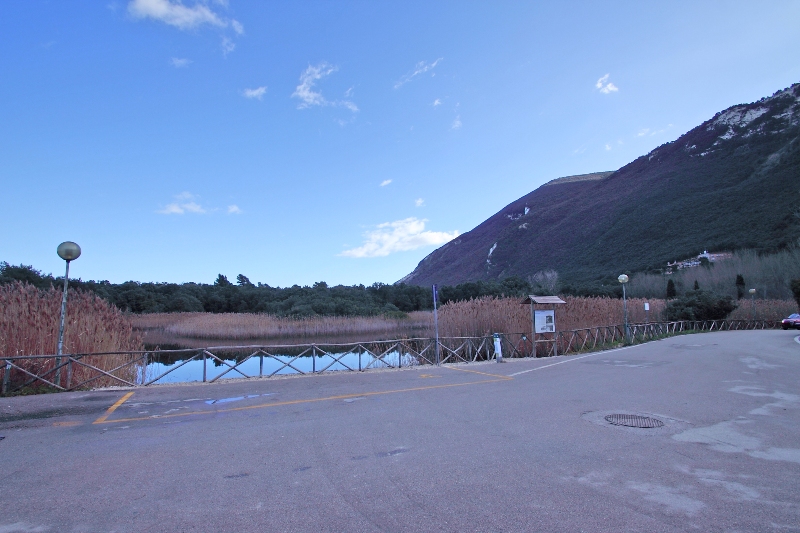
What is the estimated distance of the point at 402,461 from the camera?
5.34 meters

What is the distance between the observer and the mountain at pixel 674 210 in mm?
73562

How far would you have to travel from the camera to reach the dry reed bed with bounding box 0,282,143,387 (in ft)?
34.5

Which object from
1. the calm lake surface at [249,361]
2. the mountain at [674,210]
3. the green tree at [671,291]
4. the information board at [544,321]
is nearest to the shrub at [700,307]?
the green tree at [671,291]

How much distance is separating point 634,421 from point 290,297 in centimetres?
5714

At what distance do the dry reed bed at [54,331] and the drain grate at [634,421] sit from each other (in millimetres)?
11199

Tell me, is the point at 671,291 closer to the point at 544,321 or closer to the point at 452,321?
the point at 452,321

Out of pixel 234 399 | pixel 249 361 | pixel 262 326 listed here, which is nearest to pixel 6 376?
pixel 234 399

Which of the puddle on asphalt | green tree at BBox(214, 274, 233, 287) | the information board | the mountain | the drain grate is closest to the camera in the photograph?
the drain grate

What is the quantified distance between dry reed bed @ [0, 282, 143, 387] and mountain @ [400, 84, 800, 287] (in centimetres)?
6640

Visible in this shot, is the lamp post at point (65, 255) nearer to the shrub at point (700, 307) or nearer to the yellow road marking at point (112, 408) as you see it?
the yellow road marking at point (112, 408)

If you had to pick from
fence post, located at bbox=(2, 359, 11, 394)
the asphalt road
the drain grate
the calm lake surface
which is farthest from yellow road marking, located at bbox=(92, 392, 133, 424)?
the drain grate

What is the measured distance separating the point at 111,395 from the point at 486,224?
186m

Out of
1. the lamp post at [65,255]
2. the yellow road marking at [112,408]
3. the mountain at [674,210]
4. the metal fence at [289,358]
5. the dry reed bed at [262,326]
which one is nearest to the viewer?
the yellow road marking at [112,408]

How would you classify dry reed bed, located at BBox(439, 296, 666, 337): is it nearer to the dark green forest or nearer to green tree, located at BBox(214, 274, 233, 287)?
the dark green forest
